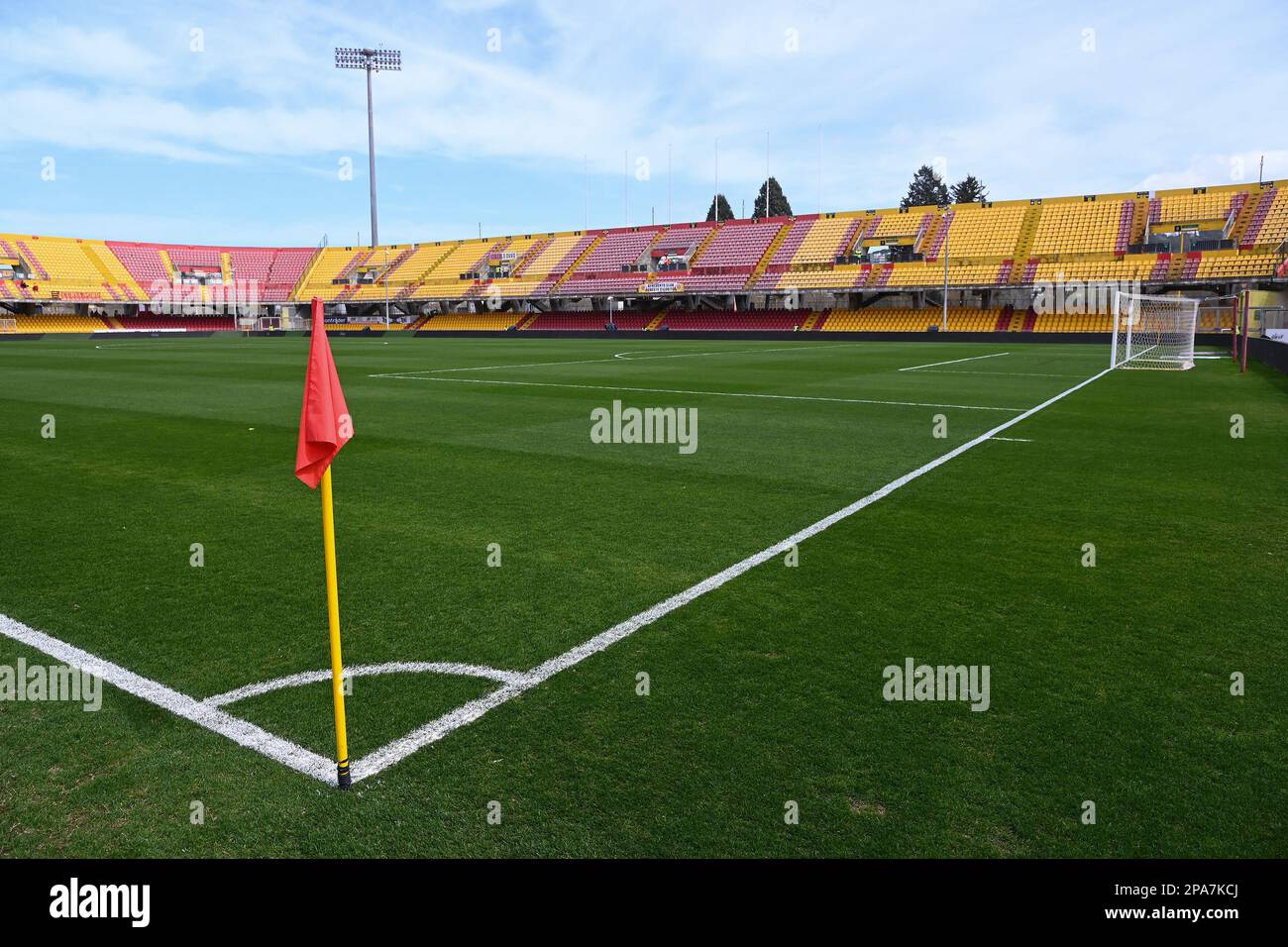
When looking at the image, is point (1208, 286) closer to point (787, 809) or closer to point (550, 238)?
point (550, 238)

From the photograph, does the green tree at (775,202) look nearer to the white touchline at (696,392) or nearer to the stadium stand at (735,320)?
the stadium stand at (735,320)

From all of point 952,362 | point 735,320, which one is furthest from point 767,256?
point 952,362

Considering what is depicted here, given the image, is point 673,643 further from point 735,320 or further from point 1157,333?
point 735,320

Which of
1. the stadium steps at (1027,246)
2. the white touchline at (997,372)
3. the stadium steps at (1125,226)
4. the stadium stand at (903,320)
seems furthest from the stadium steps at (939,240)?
the white touchline at (997,372)

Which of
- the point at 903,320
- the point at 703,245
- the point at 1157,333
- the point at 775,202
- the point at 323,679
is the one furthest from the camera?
the point at 775,202

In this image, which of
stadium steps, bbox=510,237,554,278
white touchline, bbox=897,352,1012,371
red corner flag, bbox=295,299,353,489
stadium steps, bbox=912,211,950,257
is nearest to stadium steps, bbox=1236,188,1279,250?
stadium steps, bbox=912,211,950,257

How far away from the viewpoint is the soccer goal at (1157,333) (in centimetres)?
2759

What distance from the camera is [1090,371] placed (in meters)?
22.8

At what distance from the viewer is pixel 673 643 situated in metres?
4.40

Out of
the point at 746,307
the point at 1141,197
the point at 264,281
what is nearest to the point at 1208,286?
the point at 1141,197

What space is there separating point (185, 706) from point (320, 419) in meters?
1.55

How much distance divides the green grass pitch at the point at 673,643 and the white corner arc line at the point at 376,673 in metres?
0.06

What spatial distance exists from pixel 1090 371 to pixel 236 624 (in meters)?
23.0

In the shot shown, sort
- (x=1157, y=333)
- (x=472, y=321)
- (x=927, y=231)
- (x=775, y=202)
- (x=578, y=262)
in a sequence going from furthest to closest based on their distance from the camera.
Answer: (x=775, y=202)
(x=472, y=321)
(x=578, y=262)
(x=927, y=231)
(x=1157, y=333)
